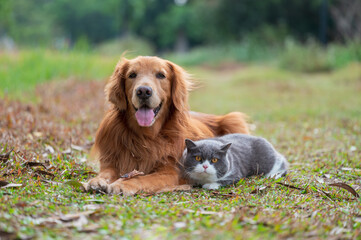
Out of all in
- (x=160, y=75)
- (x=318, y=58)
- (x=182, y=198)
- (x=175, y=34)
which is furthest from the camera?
(x=175, y=34)

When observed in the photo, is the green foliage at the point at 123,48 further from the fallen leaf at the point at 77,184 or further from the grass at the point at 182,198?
the fallen leaf at the point at 77,184

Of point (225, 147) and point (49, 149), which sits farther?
point (49, 149)

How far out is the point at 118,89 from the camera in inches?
157

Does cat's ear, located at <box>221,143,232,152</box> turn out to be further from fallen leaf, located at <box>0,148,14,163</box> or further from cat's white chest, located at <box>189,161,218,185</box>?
fallen leaf, located at <box>0,148,14,163</box>

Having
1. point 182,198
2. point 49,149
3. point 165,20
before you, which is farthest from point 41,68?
point 165,20

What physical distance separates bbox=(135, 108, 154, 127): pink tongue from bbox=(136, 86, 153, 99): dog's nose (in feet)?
0.52

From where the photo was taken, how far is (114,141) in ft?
13.1

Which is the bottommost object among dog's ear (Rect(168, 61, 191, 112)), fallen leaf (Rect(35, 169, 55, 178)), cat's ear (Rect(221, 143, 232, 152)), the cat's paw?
the cat's paw

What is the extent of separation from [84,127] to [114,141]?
282 cm

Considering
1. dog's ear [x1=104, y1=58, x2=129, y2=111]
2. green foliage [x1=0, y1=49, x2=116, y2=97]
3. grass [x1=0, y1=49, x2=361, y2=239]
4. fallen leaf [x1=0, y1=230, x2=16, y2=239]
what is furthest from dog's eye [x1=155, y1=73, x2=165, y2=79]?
green foliage [x1=0, y1=49, x2=116, y2=97]

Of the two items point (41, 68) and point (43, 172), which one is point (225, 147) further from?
point (41, 68)

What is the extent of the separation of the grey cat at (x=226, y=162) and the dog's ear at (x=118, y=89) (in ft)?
2.47

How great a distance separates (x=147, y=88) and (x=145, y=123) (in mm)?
334

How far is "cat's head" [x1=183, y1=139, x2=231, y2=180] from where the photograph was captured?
3752 mm
